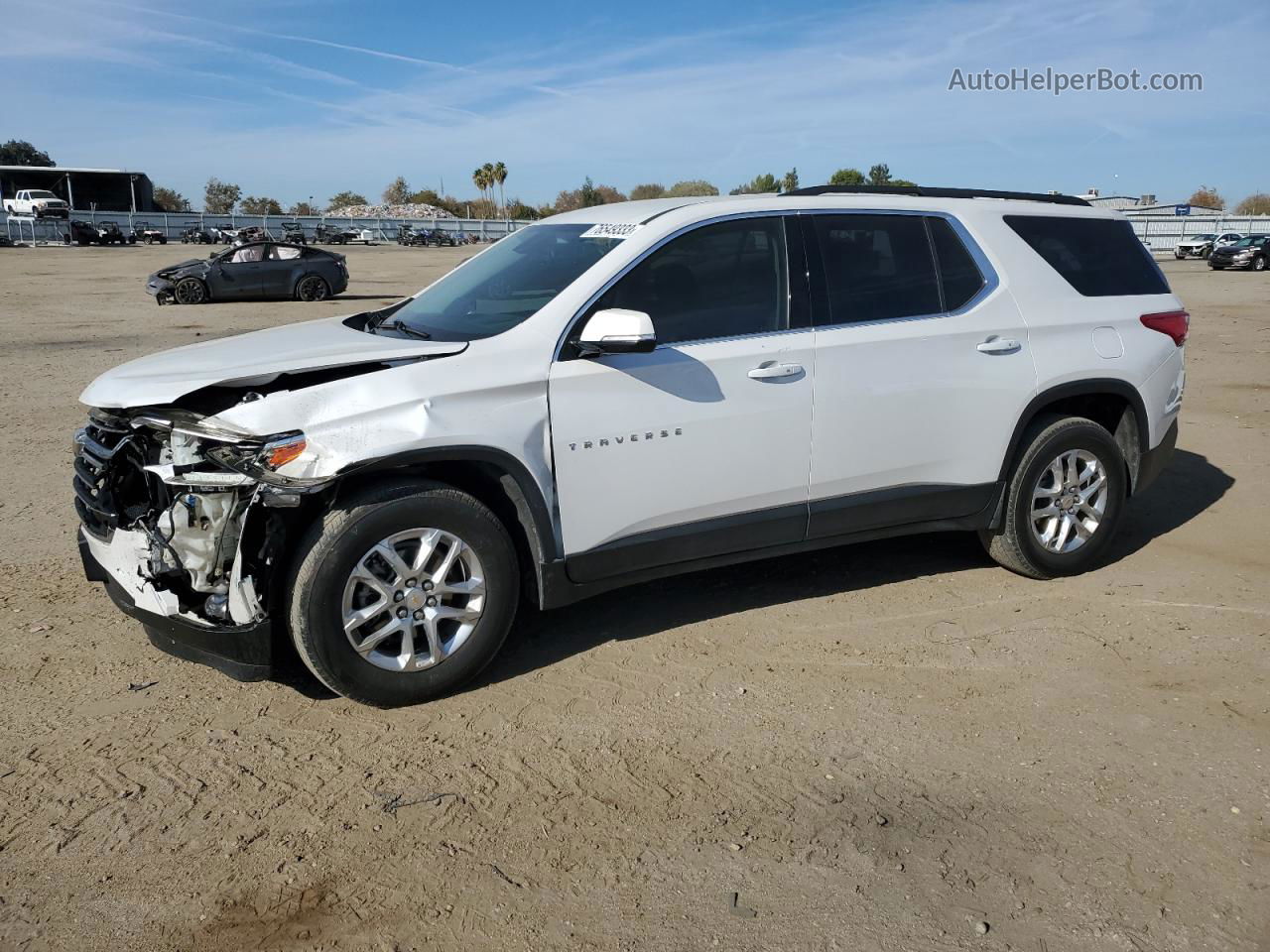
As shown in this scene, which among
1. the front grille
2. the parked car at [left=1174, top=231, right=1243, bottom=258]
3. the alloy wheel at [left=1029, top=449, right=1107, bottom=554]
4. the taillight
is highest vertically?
the parked car at [left=1174, top=231, right=1243, bottom=258]

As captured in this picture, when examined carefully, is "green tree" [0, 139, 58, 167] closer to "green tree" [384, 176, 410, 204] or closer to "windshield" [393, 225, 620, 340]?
"green tree" [384, 176, 410, 204]

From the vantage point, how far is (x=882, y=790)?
357 centimetres

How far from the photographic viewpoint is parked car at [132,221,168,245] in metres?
59.4

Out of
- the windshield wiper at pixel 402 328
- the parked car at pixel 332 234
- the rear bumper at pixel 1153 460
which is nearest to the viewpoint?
the windshield wiper at pixel 402 328

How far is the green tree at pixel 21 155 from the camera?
100250mm

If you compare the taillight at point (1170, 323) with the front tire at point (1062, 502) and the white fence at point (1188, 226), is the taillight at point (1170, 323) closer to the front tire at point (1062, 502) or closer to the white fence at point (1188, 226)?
the front tire at point (1062, 502)

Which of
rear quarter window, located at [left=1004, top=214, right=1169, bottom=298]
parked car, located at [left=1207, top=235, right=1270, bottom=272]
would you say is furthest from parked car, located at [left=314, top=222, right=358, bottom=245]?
rear quarter window, located at [left=1004, top=214, right=1169, bottom=298]

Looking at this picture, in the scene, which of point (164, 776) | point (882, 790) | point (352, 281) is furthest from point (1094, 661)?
point (352, 281)

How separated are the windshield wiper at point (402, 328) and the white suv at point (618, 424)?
0.07ft

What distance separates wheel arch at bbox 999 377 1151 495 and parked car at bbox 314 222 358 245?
65571mm

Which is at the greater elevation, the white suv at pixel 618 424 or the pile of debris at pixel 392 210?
the pile of debris at pixel 392 210

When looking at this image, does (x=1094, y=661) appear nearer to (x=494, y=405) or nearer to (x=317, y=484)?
(x=494, y=405)

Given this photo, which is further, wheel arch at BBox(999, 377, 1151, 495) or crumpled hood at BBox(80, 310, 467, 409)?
wheel arch at BBox(999, 377, 1151, 495)

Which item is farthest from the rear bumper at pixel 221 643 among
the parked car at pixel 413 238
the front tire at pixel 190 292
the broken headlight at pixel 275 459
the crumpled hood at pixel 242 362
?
the parked car at pixel 413 238
